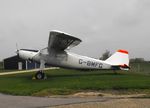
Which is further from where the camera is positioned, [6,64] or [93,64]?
[6,64]

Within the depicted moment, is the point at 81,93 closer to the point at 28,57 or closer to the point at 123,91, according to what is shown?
the point at 123,91

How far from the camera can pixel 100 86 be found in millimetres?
17781

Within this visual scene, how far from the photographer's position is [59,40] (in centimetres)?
2558

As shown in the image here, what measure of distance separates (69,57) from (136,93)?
44.6 feet

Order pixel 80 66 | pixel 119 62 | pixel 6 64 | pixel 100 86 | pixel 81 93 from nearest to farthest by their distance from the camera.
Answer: pixel 81 93 < pixel 100 86 < pixel 80 66 < pixel 119 62 < pixel 6 64

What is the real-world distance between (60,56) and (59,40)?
10.4ft

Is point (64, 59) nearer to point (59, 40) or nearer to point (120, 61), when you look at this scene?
point (59, 40)

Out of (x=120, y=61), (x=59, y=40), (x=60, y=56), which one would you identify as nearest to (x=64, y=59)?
(x=60, y=56)

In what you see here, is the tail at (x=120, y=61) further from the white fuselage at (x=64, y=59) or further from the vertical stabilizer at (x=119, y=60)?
the white fuselage at (x=64, y=59)

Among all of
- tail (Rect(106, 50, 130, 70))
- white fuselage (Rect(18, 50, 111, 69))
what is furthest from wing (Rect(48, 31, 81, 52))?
tail (Rect(106, 50, 130, 70))

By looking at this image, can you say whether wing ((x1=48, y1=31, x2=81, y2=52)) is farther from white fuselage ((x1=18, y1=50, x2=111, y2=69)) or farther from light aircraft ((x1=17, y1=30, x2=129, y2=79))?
white fuselage ((x1=18, y1=50, x2=111, y2=69))

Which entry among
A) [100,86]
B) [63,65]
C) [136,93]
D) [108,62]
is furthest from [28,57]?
[136,93]

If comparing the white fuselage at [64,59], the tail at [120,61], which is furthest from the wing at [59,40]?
the tail at [120,61]

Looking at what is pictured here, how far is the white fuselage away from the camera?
2762 cm
